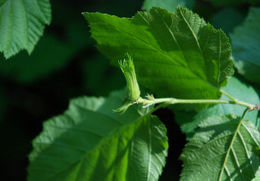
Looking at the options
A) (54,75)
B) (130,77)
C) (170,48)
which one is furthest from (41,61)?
(130,77)

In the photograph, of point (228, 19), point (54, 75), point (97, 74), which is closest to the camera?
point (228, 19)

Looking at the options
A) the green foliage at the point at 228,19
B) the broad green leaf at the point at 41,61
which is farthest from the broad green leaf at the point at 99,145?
the broad green leaf at the point at 41,61

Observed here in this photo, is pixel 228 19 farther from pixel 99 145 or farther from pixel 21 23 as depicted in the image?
pixel 21 23

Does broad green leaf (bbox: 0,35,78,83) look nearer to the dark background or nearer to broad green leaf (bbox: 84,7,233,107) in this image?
the dark background

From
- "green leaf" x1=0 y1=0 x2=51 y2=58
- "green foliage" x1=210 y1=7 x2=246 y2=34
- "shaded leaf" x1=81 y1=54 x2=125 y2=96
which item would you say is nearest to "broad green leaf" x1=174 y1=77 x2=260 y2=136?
"green foliage" x1=210 y1=7 x2=246 y2=34

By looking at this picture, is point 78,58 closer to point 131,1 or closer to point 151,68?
point 131,1

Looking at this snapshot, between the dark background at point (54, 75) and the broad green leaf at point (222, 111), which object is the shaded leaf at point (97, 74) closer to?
the dark background at point (54, 75)
